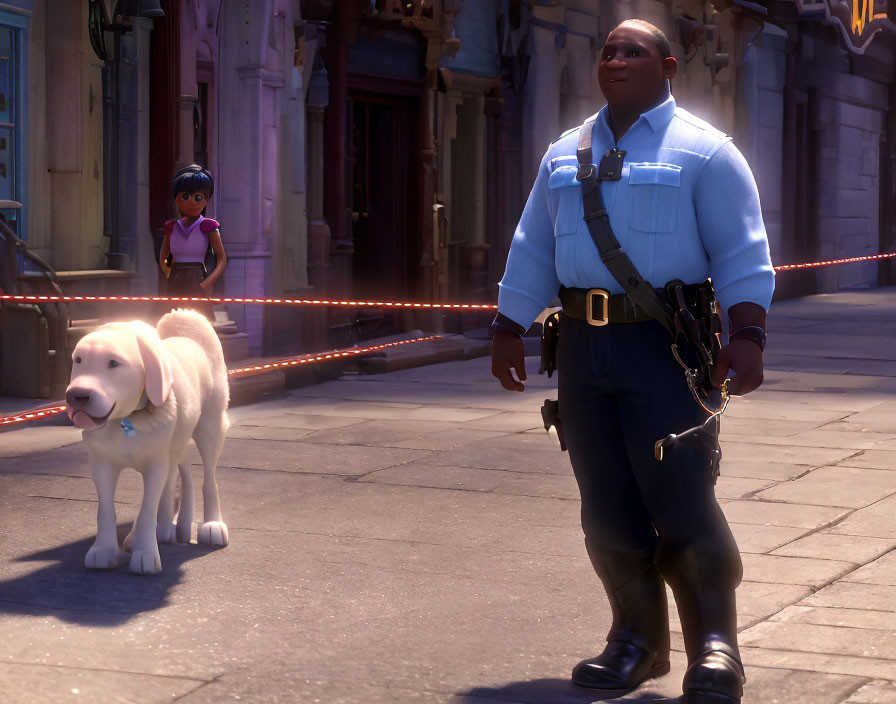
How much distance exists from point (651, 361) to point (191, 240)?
20.9ft

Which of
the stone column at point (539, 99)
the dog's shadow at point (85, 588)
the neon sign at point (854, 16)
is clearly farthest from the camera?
the neon sign at point (854, 16)

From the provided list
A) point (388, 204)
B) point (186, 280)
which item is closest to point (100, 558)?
point (186, 280)

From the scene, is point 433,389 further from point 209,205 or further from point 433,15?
point 433,15

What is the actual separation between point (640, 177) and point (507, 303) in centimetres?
58

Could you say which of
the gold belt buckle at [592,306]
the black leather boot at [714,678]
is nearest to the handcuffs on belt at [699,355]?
the gold belt buckle at [592,306]

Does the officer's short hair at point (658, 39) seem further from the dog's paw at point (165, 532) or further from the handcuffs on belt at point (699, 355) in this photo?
the dog's paw at point (165, 532)

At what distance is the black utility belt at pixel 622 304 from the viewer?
4.50m

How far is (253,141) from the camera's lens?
1445cm

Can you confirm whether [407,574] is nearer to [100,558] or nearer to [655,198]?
[100,558]

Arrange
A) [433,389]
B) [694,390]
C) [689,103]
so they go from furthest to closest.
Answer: [689,103]
[433,389]
[694,390]

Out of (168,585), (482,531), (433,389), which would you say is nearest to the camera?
(168,585)

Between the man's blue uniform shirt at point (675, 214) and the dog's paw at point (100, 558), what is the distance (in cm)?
243

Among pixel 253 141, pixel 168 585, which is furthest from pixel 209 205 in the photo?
pixel 168 585

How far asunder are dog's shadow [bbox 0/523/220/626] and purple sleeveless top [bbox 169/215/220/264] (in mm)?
4076
